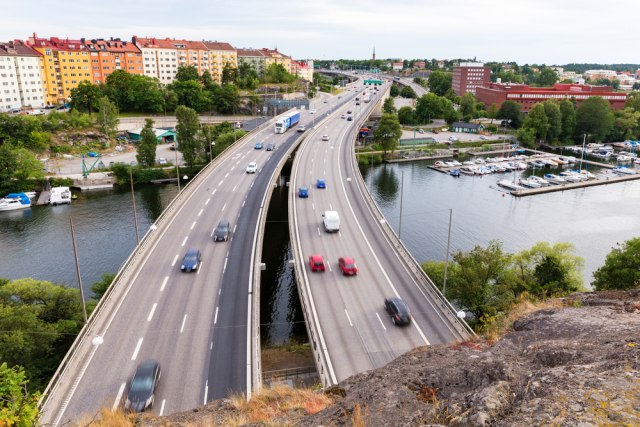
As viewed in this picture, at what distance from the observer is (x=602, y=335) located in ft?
40.5

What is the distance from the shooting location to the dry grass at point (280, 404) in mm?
11453

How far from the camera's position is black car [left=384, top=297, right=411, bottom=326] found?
24.9 meters

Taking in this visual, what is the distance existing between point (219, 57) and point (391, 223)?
11603 centimetres

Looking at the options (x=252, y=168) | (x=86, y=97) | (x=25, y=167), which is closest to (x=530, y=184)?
(x=252, y=168)

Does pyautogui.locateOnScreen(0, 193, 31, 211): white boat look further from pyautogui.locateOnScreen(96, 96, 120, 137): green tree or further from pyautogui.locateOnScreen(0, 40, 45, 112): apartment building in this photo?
pyautogui.locateOnScreen(0, 40, 45, 112): apartment building

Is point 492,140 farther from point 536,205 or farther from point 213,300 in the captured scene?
point 213,300

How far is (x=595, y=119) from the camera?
113 metres

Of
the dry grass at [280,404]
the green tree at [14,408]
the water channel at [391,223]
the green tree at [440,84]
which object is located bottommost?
the water channel at [391,223]

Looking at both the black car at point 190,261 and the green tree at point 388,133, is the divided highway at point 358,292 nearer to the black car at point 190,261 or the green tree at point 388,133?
the black car at point 190,261

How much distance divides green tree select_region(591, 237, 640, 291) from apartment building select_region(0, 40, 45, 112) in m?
119

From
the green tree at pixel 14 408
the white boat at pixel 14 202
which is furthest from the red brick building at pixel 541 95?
→ the green tree at pixel 14 408

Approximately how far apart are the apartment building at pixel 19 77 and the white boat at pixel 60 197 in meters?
54.6

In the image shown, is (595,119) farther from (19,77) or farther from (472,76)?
(19,77)

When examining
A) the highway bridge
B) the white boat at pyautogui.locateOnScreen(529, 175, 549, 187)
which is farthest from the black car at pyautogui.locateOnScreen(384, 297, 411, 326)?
the white boat at pyautogui.locateOnScreen(529, 175, 549, 187)
